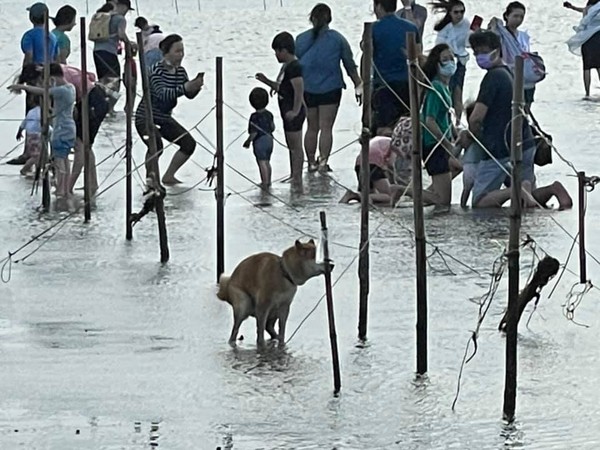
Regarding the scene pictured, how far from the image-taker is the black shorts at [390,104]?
57.7ft

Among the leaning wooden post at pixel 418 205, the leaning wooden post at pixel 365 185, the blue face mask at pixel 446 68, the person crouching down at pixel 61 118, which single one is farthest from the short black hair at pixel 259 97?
the leaning wooden post at pixel 418 205

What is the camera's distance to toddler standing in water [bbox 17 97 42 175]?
18.2 m

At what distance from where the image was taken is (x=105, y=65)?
22406 millimetres

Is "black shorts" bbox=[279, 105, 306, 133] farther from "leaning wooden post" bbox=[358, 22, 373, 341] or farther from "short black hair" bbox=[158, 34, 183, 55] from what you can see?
"leaning wooden post" bbox=[358, 22, 373, 341]

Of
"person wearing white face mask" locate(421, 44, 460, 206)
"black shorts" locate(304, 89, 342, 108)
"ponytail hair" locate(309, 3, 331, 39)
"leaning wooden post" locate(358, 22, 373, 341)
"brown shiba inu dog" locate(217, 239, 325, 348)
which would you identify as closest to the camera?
"brown shiba inu dog" locate(217, 239, 325, 348)

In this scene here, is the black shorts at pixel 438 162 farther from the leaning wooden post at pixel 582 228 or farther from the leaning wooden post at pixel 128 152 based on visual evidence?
the leaning wooden post at pixel 582 228

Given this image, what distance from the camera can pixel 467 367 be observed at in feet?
34.1

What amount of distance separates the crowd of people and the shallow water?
0.35 m

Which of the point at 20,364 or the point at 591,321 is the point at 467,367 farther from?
the point at 20,364

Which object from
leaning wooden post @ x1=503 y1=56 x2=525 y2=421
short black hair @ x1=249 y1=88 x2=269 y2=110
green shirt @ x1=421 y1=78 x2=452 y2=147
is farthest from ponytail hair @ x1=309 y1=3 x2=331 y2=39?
leaning wooden post @ x1=503 y1=56 x2=525 y2=421

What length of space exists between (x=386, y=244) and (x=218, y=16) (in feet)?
82.7

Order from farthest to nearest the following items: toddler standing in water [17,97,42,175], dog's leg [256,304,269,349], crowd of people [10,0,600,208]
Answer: toddler standing in water [17,97,42,175] → crowd of people [10,0,600,208] → dog's leg [256,304,269,349]

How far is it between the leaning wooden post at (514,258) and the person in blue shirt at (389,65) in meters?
8.35

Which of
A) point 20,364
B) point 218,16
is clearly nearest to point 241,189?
point 20,364
